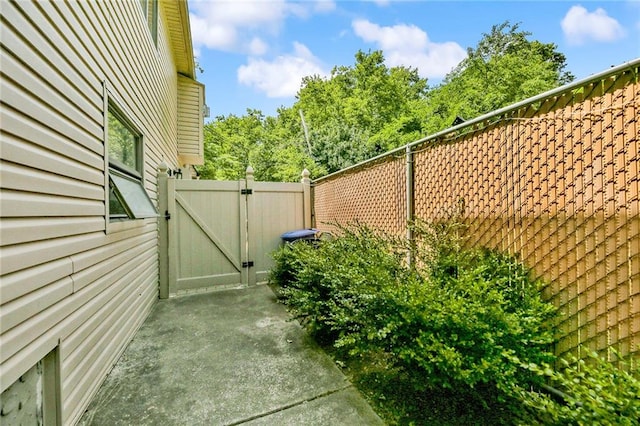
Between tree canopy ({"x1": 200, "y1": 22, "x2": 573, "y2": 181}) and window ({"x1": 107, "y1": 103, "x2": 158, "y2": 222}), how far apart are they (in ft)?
21.6

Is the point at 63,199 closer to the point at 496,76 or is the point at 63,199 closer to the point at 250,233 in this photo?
the point at 250,233

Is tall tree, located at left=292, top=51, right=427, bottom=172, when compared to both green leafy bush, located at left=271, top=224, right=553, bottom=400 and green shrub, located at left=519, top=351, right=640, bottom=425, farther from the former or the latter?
green shrub, located at left=519, top=351, right=640, bottom=425

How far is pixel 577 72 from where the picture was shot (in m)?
16.8

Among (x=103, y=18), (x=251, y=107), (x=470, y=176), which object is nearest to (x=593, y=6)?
(x=470, y=176)

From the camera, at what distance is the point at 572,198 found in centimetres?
168

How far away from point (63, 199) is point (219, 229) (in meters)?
3.21

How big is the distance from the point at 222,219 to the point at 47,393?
3.43m

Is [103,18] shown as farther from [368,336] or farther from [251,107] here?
[251,107]

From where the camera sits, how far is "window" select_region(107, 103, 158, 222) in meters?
2.59

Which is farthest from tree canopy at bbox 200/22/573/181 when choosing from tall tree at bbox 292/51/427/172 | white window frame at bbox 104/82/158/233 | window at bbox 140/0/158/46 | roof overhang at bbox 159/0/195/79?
white window frame at bbox 104/82/158/233

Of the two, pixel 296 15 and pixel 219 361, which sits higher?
pixel 296 15

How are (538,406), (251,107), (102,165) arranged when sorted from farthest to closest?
(251,107) → (102,165) → (538,406)

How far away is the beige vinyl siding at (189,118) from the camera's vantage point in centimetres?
732

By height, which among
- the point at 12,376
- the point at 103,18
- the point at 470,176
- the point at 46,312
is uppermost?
the point at 103,18
